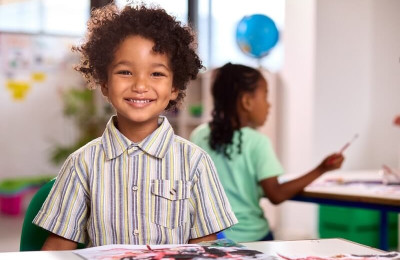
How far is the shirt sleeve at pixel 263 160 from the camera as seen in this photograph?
241cm

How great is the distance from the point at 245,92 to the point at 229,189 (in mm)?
359

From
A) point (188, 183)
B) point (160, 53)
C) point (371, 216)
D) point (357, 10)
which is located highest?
point (357, 10)

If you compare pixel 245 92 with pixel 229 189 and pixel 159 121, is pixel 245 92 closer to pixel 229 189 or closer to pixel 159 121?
pixel 229 189

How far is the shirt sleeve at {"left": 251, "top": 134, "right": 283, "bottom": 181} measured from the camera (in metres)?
2.41

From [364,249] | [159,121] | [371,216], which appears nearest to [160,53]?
[159,121]

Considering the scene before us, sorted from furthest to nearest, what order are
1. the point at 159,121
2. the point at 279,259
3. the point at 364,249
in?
the point at 159,121
the point at 364,249
the point at 279,259

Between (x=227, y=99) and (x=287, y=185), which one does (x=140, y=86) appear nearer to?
(x=287, y=185)

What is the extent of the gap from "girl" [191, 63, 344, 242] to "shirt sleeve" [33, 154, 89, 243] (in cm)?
97

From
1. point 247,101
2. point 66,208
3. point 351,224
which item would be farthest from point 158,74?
point 351,224

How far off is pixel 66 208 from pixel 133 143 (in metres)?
0.17

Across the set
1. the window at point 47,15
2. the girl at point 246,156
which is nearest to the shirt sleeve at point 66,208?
the girl at point 246,156

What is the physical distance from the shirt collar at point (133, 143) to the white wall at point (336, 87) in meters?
3.24

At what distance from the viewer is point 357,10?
469 centimetres

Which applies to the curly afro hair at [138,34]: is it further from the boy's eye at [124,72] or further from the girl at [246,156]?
the girl at [246,156]
